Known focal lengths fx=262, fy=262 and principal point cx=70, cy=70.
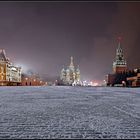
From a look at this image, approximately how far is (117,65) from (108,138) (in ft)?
646

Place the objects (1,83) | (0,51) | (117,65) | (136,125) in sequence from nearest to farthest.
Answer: (136,125), (1,83), (0,51), (117,65)

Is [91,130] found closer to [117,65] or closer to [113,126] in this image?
[113,126]

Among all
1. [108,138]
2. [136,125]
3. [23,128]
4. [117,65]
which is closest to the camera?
[108,138]

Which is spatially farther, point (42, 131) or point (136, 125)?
point (136, 125)

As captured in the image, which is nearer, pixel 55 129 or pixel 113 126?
pixel 55 129

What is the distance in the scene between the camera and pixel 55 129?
673cm

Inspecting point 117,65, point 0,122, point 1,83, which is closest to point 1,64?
point 1,83

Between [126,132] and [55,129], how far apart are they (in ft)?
5.84

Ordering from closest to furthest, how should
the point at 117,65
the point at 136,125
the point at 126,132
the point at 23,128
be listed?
the point at 126,132 < the point at 23,128 < the point at 136,125 < the point at 117,65

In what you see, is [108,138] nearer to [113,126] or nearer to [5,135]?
[113,126]

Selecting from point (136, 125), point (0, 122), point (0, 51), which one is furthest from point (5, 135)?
point (0, 51)

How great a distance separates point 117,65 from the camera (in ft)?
654

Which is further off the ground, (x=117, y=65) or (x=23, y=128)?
(x=117, y=65)

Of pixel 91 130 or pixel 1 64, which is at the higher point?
pixel 1 64
